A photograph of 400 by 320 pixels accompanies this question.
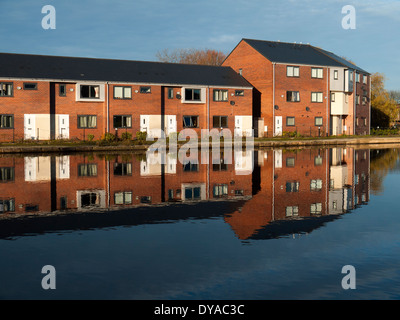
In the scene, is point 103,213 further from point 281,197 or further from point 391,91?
point 391,91

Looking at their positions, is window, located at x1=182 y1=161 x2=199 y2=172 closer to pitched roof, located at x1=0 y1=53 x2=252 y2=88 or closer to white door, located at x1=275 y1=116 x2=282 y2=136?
pitched roof, located at x1=0 y1=53 x2=252 y2=88

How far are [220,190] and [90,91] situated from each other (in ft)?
99.3

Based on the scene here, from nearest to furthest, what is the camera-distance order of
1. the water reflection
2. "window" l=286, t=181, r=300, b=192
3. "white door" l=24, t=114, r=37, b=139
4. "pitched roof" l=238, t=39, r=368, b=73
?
the water reflection, "window" l=286, t=181, r=300, b=192, "white door" l=24, t=114, r=37, b=139, "pitched roof" l=238, t=39, r=368, b=73

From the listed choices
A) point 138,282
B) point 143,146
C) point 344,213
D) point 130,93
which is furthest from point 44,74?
point 138,282

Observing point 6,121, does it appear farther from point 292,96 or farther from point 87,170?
point 292,96

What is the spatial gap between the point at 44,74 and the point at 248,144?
19424 mm

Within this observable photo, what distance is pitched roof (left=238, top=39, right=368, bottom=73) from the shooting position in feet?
170

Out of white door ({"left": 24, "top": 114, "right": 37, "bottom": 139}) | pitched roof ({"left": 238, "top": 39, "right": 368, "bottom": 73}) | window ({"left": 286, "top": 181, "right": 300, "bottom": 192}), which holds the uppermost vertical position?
pitched roof ({"left": 238, "top": 39, "right": 368, "bottom": 73})

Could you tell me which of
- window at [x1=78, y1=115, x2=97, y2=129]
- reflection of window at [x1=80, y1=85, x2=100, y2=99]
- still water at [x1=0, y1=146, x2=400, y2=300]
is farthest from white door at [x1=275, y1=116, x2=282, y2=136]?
still water at [x1=0, y1=146, x2=400, y2=300]

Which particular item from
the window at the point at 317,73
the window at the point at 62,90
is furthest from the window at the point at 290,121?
the window at the point at 62,90

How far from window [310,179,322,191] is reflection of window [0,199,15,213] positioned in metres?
9.08

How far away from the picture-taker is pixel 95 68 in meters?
44.9

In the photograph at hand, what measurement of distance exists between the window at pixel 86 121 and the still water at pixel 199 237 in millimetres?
25265

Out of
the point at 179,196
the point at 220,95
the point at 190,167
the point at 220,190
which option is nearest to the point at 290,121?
the point at 220,95
